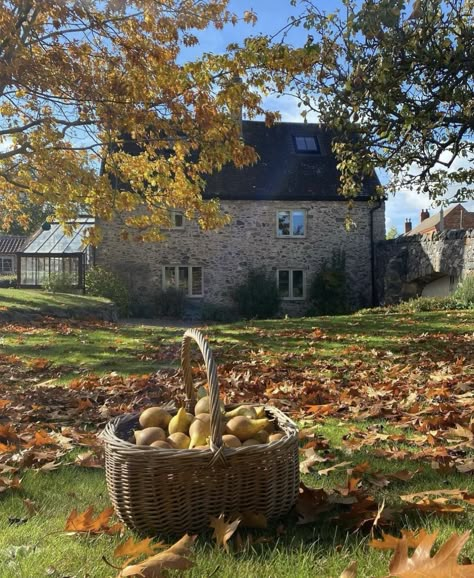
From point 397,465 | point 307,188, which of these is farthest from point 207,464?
point 307,188

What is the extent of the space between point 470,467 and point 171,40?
10626 millimetres

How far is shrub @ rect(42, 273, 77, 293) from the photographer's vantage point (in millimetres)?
22234

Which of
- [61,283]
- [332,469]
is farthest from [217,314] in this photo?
[332,469]

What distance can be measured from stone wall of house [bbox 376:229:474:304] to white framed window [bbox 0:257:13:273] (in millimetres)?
41877

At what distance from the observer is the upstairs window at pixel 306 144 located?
82.8ft

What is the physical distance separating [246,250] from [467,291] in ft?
31.7

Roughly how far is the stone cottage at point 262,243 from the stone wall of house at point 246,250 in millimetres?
41

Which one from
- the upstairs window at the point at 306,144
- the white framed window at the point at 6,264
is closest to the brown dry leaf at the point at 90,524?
the upstairs window at the point at 306,144

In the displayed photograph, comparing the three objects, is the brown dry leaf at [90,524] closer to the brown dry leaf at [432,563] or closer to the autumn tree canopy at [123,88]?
the brown dry leaf at [432,563]

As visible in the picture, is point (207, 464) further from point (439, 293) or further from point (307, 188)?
point (307, 188)

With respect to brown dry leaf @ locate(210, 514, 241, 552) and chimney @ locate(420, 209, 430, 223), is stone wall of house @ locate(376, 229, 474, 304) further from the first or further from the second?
chimney @ locate(420, 209, 430, 223)

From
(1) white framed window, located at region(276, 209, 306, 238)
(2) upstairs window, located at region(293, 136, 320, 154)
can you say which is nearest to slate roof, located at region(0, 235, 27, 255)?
(2) upstairs window, located at region(293, 136, 320, 154)

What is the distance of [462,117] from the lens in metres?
7.91

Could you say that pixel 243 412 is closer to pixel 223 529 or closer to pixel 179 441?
pixel 179 441
